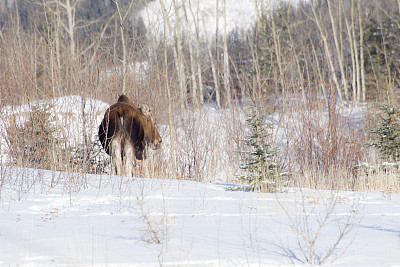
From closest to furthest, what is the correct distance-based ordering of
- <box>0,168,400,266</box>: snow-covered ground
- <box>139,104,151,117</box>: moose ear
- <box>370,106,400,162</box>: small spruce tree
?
1. <box>0,168,400,266</box>: snow-covered ground
2. <box>139,104,151,117</box>: moose ear
3. <box>370,106,400,162</box>: small spruce tree

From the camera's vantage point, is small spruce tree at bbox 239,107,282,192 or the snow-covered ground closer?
the snow-covered ground

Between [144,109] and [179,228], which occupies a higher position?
[144,109]

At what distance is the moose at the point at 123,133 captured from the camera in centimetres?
712

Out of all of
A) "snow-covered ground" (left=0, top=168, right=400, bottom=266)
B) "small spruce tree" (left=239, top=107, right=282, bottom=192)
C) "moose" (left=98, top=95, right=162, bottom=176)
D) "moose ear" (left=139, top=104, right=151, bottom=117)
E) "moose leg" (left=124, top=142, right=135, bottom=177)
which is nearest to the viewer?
"snow-covered ground" (left=0, top=168, right=400, bottom=266)

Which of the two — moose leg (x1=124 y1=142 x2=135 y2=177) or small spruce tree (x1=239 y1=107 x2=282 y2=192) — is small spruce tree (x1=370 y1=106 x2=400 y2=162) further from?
moose leg (x1=124 y1=142 x2=135 y2=177)

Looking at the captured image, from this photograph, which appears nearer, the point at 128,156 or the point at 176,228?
the point at 176,228

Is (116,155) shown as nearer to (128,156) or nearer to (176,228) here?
(128,156)

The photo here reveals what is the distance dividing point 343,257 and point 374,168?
20.5 feet

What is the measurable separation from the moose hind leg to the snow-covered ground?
1.27m

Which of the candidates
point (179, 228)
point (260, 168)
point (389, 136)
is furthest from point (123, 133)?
point (389, 136)

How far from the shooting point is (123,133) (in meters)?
7.17

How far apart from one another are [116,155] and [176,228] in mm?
3502

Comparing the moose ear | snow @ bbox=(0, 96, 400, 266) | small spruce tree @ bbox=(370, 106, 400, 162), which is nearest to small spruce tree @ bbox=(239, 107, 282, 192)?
snow @ bbox=(0, 96, 400, 266)

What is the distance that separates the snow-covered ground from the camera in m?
3.16
